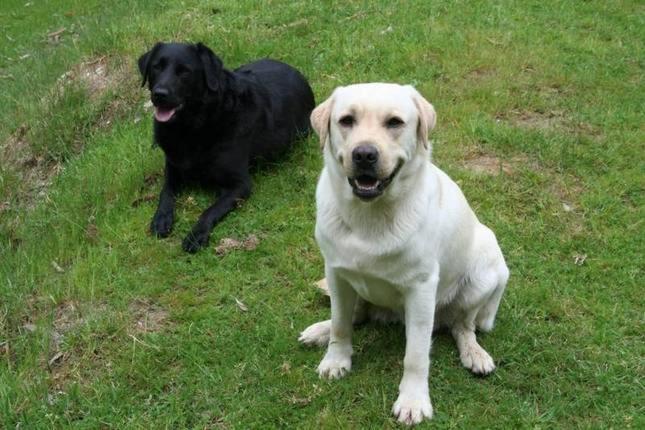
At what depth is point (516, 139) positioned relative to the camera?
4.82 m

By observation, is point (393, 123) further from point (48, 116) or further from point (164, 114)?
point (48, 116)

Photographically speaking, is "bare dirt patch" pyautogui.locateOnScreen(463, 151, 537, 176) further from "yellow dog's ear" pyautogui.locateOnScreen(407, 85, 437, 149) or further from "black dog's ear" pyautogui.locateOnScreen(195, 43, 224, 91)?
"yellow dog's ear" pyautogui.locateOnScreen(407, 85, 437, 149)

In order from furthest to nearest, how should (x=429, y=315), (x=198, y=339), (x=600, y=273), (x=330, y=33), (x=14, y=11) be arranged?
1. (x=14, y=11)
2. (x=330, y=33)
3. (x=600, y=273)
4. (x=198, y=339)
5. (x=429, y=315)

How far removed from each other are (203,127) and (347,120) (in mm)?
2301

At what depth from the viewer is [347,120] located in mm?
2547

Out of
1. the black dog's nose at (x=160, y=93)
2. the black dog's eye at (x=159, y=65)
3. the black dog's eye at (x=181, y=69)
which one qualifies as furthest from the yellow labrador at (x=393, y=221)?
the black dog's eye at (x=159, y=65)

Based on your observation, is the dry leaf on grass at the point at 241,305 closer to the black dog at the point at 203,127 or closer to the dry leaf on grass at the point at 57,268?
the black dog at the point at 203,127

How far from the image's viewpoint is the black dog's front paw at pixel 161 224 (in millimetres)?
4246

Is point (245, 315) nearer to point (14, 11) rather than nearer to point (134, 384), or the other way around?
point (134, 384)

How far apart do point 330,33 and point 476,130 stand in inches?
90.9

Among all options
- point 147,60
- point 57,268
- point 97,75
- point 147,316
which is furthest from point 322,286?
point 97,75

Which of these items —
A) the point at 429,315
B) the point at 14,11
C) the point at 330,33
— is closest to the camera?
the point at 429,315

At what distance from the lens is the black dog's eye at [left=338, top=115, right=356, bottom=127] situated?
253cm

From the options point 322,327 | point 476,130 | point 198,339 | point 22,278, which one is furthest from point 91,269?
point 476,130
